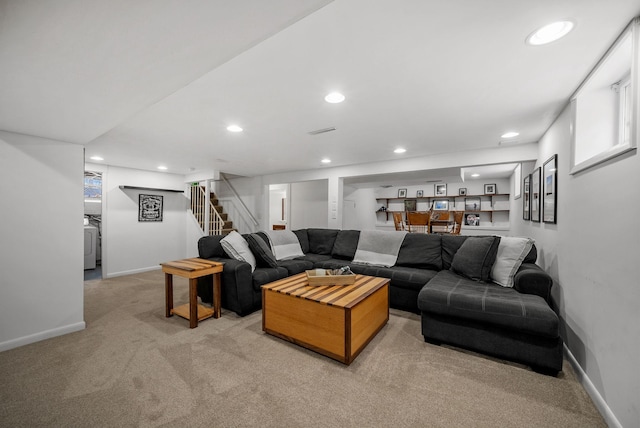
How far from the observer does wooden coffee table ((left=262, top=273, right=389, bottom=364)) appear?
2.05 meters

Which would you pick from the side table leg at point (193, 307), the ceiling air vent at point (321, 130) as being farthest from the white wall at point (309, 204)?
the side table leg at point (193, 307)

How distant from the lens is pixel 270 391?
172cm

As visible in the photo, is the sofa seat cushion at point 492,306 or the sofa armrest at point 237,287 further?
the sofa armrest at point 237,287

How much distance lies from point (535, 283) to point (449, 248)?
4.00ft

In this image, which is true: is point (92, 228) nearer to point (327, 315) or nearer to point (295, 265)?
point (295, 265)

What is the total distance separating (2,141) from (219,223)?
418 cm

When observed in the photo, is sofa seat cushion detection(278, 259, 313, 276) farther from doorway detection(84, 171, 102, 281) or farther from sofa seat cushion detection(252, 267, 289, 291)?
doorway detection(84, 171, 102, 281)

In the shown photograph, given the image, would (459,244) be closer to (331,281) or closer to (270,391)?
(331,281)

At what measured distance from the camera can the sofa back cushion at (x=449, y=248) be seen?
343cm

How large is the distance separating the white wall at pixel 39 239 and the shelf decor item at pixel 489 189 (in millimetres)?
7851

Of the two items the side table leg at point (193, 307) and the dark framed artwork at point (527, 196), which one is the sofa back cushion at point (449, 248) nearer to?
the dark framed artwork at point (527, 196)

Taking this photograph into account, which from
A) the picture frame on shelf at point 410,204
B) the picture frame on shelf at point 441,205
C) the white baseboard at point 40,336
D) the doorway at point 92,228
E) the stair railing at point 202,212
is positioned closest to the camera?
the white baseboard at point 40,336

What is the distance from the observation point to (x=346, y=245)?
4.35 meters

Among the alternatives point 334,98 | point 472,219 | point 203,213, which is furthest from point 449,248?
point 203,213
